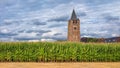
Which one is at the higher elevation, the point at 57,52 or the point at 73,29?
the point at 73,29

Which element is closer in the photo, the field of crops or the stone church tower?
the field of crops

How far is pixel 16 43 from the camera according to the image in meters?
27.9

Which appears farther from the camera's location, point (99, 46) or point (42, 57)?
point (99, 46)

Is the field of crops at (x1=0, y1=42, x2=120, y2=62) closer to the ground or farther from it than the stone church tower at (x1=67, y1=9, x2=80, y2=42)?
closer to the ground

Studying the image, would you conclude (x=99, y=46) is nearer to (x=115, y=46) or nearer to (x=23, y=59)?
(x=115, y=46)

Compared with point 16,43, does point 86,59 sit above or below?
below

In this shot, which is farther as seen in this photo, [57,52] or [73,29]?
[73,29]

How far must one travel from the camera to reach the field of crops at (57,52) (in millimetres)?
26328

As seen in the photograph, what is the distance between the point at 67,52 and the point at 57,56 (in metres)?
1.11

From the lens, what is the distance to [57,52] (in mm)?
26984

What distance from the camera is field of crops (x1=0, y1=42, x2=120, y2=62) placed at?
86.4 ft

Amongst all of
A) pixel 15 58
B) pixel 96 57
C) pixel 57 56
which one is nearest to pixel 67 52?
pixel 57 56

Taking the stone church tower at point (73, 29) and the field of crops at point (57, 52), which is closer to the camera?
the field of crops at point (57, 52)

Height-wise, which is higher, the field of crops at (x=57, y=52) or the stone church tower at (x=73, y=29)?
the stone church tower at (x=73, y=29)
